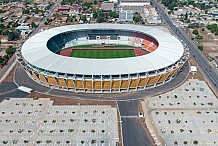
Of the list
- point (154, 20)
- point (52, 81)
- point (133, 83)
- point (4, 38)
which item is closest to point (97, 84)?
point (133, 83)

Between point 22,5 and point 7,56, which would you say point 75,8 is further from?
point 7,56

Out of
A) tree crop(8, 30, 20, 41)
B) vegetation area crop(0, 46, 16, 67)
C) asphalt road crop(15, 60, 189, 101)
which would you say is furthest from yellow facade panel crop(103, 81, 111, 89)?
tree crop(8, 30, 20, 41)

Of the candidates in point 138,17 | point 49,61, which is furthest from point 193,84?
point 138,17

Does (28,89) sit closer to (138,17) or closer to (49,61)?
(49,61)

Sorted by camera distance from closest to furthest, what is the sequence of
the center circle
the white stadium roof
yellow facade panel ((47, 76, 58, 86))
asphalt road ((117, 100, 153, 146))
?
asphalt road ((117, 100, 153, 146)), the white stadium roof, yellow facade panel ((47, 76, 58, 86)), the center circle

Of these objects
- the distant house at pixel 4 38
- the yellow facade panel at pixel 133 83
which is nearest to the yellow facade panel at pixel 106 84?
the yellow facade panel at pixel 133 83

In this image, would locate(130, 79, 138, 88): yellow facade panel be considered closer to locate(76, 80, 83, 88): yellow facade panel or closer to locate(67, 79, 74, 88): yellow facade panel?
locate(76, 80, 83, 88): yellow facade panel

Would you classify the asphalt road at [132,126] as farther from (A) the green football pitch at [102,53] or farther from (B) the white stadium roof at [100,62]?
(A) the green football pitch at [102,53]
